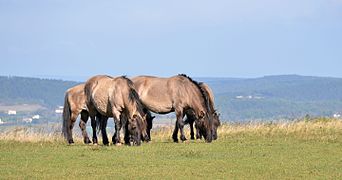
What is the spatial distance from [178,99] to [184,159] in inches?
266

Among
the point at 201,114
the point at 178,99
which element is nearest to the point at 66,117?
the point at 178,99

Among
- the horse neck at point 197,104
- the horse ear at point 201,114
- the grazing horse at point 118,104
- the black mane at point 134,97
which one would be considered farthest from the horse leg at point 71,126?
the horse ear at point 201,114

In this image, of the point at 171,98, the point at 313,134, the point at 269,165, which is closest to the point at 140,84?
the point at 171,98

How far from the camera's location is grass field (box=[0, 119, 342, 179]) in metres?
17.0

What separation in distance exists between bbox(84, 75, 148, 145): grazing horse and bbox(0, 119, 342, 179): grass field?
82cm

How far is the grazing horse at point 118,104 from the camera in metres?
24.7

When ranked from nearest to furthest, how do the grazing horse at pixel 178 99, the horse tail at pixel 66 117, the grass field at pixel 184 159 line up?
the grass field at pixel 184 159 < the grazing horse at pixel 178 99 < the horse tail at pixel 66 117

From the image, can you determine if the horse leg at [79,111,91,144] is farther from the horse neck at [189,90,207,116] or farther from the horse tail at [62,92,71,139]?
the horse neck at [189,90,207,116]

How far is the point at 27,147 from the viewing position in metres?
24.4

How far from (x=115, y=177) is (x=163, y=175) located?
1052 millimetres

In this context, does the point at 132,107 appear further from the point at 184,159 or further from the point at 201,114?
the point at 184,159

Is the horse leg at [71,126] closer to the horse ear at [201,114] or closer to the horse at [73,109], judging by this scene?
the horse at [73,109]

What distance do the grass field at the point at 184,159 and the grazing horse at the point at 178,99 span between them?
1.18 metres

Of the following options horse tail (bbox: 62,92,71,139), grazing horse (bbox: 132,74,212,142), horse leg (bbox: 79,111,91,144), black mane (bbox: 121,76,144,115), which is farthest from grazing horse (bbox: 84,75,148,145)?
grazing horse (bbox: 132,74,212,142)
